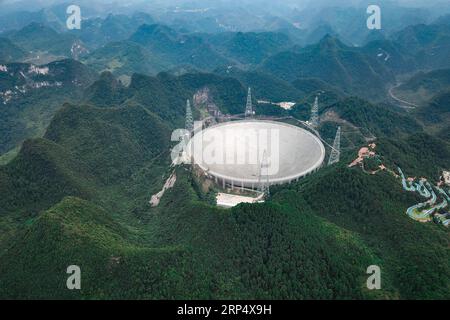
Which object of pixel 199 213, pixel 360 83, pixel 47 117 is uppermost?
pixel 360 83

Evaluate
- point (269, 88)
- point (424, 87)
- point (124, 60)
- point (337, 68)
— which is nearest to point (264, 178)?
point (269, 88)

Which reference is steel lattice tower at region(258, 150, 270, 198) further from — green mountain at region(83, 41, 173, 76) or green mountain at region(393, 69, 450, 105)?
green mountain at region(83, 41, 173, 76)

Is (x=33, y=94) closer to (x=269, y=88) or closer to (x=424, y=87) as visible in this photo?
(x=269, y=88)

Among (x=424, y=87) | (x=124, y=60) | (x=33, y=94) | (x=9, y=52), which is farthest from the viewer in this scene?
(x=124, y=60)

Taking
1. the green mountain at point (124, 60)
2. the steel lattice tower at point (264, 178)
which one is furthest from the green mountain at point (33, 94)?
the steel lattice tower at point (264, 178)

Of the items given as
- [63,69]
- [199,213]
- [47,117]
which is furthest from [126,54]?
[199,213]

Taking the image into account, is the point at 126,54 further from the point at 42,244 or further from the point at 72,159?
the point at 42,244

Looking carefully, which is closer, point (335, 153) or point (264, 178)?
point (264, 178)

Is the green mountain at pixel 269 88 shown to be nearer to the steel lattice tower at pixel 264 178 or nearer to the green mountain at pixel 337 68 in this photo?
the green mountain at pixel 337 68
